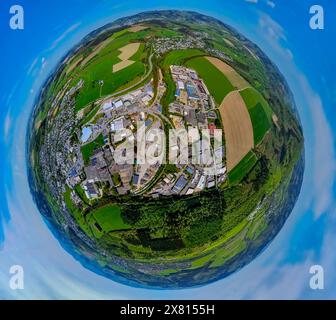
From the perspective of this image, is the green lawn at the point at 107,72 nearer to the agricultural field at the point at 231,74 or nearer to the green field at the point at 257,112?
the agricultural field at the point at 231,74

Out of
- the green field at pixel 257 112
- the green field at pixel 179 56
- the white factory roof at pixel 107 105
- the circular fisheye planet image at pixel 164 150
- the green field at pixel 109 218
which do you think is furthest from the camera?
the green field at pixel 257 112

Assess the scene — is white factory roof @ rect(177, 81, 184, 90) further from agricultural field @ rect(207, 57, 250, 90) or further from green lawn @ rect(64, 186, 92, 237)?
green lawn @ rect(64, 186, 92, 237)

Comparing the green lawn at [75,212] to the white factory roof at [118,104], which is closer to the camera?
the white factory roof at [118,104]

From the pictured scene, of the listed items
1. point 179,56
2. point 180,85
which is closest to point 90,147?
point 180,85

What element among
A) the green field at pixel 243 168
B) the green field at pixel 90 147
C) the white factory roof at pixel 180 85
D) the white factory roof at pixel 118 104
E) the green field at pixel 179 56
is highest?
the green field at pixel 179 56

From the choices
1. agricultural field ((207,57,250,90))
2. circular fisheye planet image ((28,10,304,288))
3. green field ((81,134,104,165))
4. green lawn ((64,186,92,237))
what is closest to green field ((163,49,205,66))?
circular fisheye planet image ((28,10,304,288))

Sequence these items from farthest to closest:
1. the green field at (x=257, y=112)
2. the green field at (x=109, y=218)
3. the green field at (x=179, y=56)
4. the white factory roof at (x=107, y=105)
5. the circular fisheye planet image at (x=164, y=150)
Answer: the green field at (x=257, y=112)
the green field at (x=179, y=56)
the green field at (x=109, y=218)
the white factory roof at (x=107, y=105)
the circular fisheye planet image at (x=164, y=150)

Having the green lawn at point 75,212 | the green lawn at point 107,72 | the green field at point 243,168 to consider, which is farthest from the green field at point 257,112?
the green lawn at point 75,212
